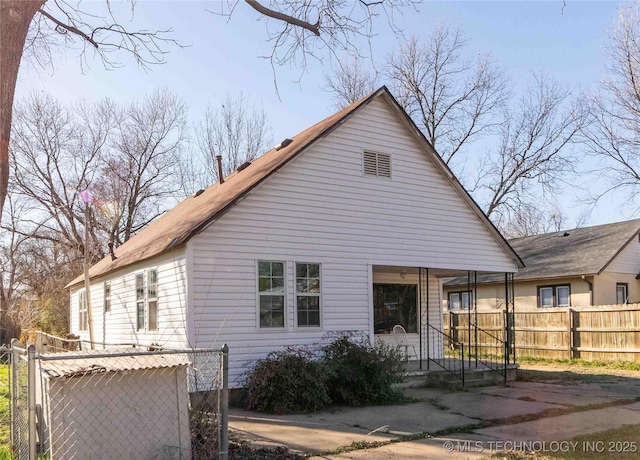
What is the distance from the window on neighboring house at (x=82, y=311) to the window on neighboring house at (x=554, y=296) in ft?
55.9

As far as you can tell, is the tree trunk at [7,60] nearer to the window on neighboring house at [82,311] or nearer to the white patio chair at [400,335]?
the white patio chair at [400,335]

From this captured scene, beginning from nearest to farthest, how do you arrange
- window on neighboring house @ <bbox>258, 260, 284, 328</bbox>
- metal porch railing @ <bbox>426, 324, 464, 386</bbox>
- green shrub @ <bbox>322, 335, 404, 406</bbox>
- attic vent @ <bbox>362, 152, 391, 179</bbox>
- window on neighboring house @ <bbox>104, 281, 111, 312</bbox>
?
green shrub @ <bbox>322, 335, 404, 406</bbox>, window on neighboring house @ <bbox>258, 260, 284, 328</bbox>, metal porch railing @ <bbox>426, 324, 464, 386</bbox>, attic vent @ <bbox>362, 152, 391, 179</bbox>, window on neighboring house @ <bbox>104, 281, 111, 312</bbox>

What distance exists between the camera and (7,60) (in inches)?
252

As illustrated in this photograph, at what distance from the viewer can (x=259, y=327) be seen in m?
11.0

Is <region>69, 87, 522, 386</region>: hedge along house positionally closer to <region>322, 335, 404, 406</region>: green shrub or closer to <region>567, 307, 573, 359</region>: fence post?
<region>322, 335, 404, 406</region>: green shrub

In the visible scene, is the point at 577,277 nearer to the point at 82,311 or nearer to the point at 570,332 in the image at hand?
the point at 570,332

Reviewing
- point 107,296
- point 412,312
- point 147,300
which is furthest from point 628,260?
point 107,296

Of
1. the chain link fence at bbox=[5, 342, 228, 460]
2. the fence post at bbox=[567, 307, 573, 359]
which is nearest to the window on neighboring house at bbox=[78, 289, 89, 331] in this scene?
the chain link fence at bbox=[5, 342, 228, 460]

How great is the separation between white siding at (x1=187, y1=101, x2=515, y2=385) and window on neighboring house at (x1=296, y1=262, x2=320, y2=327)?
0.16 metres

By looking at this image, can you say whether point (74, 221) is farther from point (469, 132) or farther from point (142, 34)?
point (142, 34)

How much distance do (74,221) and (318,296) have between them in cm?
2561

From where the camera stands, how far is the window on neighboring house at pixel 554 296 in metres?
21.7

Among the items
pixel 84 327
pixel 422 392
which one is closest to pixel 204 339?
pixel 422 392

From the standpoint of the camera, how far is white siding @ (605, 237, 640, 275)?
2176 cm
